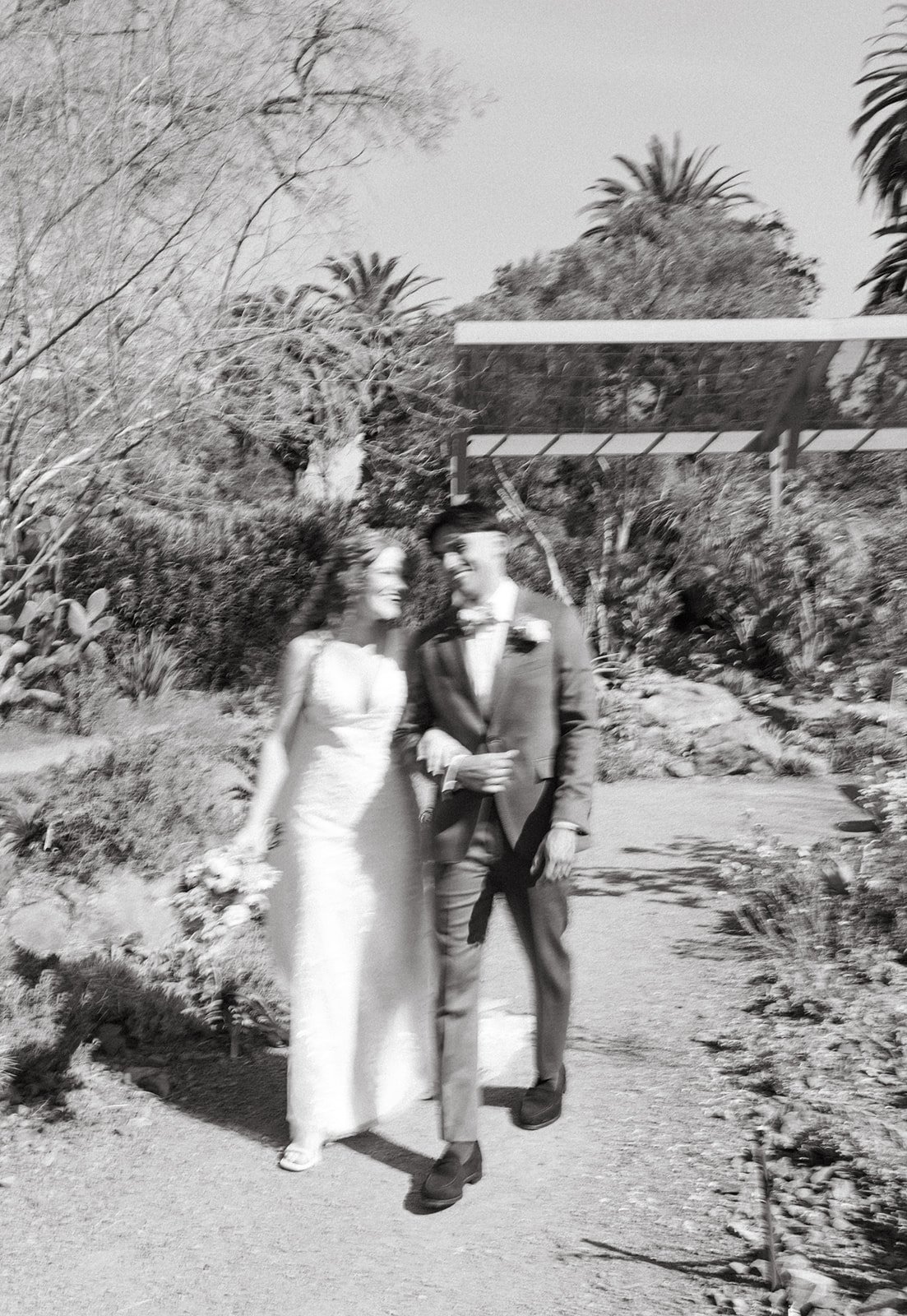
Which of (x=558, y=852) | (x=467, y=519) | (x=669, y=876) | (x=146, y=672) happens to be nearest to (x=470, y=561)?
(x=467, y=519)

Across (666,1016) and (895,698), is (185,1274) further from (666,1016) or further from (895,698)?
(895,698)

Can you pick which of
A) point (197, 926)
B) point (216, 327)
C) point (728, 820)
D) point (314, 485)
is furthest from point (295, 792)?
point (314, 485)

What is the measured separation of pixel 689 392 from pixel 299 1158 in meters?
12.5

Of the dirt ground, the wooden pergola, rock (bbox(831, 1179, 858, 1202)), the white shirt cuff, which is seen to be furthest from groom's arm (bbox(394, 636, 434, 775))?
the wooden pergola

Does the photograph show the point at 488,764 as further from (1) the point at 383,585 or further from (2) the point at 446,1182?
(2) the point at 446,1182

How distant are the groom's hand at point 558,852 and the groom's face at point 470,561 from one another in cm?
63

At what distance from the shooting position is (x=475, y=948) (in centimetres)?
345

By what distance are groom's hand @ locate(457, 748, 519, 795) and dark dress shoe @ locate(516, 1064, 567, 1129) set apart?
97cm

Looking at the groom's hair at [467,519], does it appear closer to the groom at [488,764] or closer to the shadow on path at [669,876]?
the groom at [488,764]

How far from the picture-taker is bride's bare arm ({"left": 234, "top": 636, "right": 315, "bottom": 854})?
3.64 meters

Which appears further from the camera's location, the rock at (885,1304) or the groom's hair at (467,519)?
the groom's hair at (467,519)

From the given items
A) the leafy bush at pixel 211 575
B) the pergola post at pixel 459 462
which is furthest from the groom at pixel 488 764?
the pergola post at pixel 459 462

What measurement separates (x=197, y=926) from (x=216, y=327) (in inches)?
255

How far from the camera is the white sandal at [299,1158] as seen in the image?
3.62 metres
